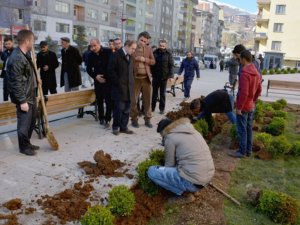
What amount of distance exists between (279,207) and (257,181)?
3.89 ft

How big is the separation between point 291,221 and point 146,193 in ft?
5.61

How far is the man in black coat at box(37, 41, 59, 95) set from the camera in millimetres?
7680

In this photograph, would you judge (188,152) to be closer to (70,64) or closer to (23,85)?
(23,85)

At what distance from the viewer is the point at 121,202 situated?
3.62 m

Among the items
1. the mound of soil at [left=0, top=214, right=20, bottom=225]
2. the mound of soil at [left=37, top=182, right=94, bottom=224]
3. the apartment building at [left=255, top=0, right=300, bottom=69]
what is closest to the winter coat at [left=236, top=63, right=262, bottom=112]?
the mound of soil at [left=37, top=182, right=94, bottom=224]

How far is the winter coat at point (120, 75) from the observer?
6.48m

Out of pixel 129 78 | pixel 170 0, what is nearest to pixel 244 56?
pixel 129 78

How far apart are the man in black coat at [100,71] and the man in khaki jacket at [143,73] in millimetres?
552

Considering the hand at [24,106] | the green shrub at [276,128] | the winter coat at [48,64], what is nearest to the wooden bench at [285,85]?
the green shrub at [276,128]

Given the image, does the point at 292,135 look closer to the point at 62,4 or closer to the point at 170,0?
the point at 62,4

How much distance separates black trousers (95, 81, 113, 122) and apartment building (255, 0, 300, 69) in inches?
1925

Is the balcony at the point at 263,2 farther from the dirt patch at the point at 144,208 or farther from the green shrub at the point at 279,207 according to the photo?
the dirt patch at the point at 144,208

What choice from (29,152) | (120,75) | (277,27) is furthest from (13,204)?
(277,27)

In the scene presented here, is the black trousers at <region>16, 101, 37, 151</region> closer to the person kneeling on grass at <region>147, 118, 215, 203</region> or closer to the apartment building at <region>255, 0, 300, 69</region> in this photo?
the person kneeling on grass at <region>147, 118, 215, 203</region>
